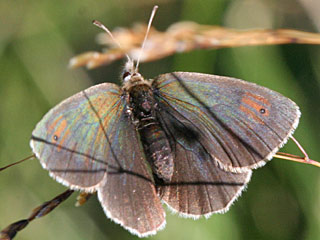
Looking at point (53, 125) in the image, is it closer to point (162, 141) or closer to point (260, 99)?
point (162, 141)

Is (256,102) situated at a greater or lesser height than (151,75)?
greater

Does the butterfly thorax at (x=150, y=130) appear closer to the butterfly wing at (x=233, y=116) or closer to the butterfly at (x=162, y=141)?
the butterfly at (x=162, y=141)

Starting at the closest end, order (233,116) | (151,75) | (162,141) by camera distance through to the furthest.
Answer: (233,116), (162,141), (151,75)

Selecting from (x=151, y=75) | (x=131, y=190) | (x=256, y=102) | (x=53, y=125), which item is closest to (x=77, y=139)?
(x=53, y=125)

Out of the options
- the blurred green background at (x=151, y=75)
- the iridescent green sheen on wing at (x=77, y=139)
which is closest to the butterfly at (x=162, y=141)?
the iridescent green sheen on wing at (x=77, y=139)

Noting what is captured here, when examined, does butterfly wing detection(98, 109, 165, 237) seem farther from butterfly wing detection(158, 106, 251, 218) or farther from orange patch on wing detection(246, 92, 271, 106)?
orange patch on wing detection(246, 92, 271, 106)

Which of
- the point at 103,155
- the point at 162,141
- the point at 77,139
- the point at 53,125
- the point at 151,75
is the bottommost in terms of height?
the point at 151,75
